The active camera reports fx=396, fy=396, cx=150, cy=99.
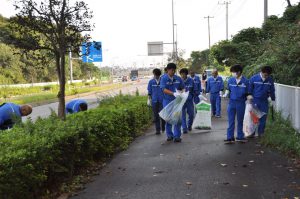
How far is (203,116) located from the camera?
11094 millimetres

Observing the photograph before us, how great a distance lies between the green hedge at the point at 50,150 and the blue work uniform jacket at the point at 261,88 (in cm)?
317

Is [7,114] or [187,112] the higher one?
[7,114]

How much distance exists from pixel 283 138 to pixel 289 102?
8.36 ft

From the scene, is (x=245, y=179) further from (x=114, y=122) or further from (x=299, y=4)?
(x=299, y=4)

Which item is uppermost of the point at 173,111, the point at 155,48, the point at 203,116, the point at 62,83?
the point at 155,48

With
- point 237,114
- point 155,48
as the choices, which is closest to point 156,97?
point 237,114

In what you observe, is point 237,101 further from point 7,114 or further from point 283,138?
point 7,114

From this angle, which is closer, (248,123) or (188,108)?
(248,123)

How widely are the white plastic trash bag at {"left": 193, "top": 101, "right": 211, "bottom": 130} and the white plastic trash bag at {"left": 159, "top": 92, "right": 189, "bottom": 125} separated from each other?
1.70 m

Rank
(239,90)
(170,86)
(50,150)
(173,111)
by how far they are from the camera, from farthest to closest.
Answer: (170,86) → (173,111) → (239,90) → (50,150)

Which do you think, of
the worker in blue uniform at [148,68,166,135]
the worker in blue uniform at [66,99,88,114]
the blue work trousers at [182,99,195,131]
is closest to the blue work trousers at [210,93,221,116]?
the blue work trousers at [182,99,195,131]

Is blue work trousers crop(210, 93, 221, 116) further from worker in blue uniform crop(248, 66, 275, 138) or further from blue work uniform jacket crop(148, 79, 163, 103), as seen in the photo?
worker in blue uniform crop(248, 66, 275, 138)

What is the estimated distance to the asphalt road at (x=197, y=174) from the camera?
525 centimetres

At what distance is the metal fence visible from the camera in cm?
920
